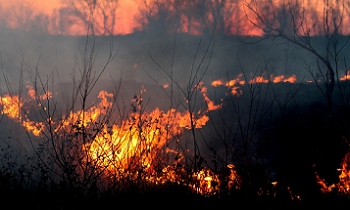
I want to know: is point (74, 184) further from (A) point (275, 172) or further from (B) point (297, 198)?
(A) point (275, 172)

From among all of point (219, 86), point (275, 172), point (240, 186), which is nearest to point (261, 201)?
point (240, 186)

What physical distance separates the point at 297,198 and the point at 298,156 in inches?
357

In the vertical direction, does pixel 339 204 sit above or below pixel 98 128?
below

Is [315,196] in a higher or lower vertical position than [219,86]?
lower

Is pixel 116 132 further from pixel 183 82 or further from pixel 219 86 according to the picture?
pixel 219 86

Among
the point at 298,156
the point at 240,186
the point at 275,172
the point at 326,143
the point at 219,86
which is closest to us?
the point at 240,186

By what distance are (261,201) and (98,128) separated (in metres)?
2.65

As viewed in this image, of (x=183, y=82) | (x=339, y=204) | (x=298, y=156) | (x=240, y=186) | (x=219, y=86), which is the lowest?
(x=339, y=204)

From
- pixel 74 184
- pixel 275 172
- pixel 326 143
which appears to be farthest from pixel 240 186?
pixel 275 172

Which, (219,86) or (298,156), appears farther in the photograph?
→ (219,86)

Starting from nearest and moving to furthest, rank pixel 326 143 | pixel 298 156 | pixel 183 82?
pixel 326 143 < pixel 298 156 < pixel 183 82

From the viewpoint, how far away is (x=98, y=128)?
151 inches

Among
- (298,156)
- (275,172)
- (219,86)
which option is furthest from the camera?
(219,86)

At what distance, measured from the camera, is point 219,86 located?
2975cm
